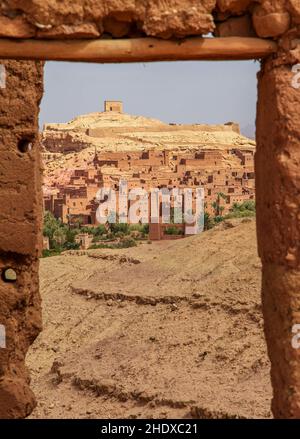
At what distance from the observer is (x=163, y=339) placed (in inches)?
440

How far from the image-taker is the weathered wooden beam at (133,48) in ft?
12.6

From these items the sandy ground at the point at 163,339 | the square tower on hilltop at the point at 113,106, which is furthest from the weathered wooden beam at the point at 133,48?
the square tower on hilltop at the point at 113,106

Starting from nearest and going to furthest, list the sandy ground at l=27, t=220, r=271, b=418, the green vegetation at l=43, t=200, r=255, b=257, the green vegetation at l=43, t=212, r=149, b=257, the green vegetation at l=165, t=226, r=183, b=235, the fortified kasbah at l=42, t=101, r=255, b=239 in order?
the sandy ground at l=27, t=220, r=271, b=418 < the green vegetation at l=165, t=226, r=183, b=235 < the green vegetation at l=43, t=200, r=255, b=257 < the green vegetation at l=43, t=212, r=149, b=257 < the fortified kasbah at l=42, t=101, r=255, b=239

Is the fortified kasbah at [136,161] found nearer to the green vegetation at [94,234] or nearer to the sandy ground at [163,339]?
the green vegetation at [94,234]

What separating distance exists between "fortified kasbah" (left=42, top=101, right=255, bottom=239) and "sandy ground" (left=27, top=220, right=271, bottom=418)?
1189 centimetres

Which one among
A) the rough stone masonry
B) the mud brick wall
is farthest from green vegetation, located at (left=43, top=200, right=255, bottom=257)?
the rough stone masonry

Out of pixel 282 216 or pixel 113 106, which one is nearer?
pixel 282 216

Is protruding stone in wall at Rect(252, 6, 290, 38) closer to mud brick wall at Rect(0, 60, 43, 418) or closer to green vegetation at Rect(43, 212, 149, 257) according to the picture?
mud brick wall at Rect(0, 60, 43, 418)

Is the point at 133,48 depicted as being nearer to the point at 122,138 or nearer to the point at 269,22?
the point at 269,22

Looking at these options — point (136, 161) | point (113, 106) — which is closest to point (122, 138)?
point (113, 106)

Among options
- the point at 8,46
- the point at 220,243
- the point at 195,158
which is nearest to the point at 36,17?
the point at 8,46

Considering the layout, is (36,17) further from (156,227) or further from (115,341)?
(156,227)

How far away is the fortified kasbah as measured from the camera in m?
36.9

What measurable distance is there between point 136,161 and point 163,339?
40464 mm
